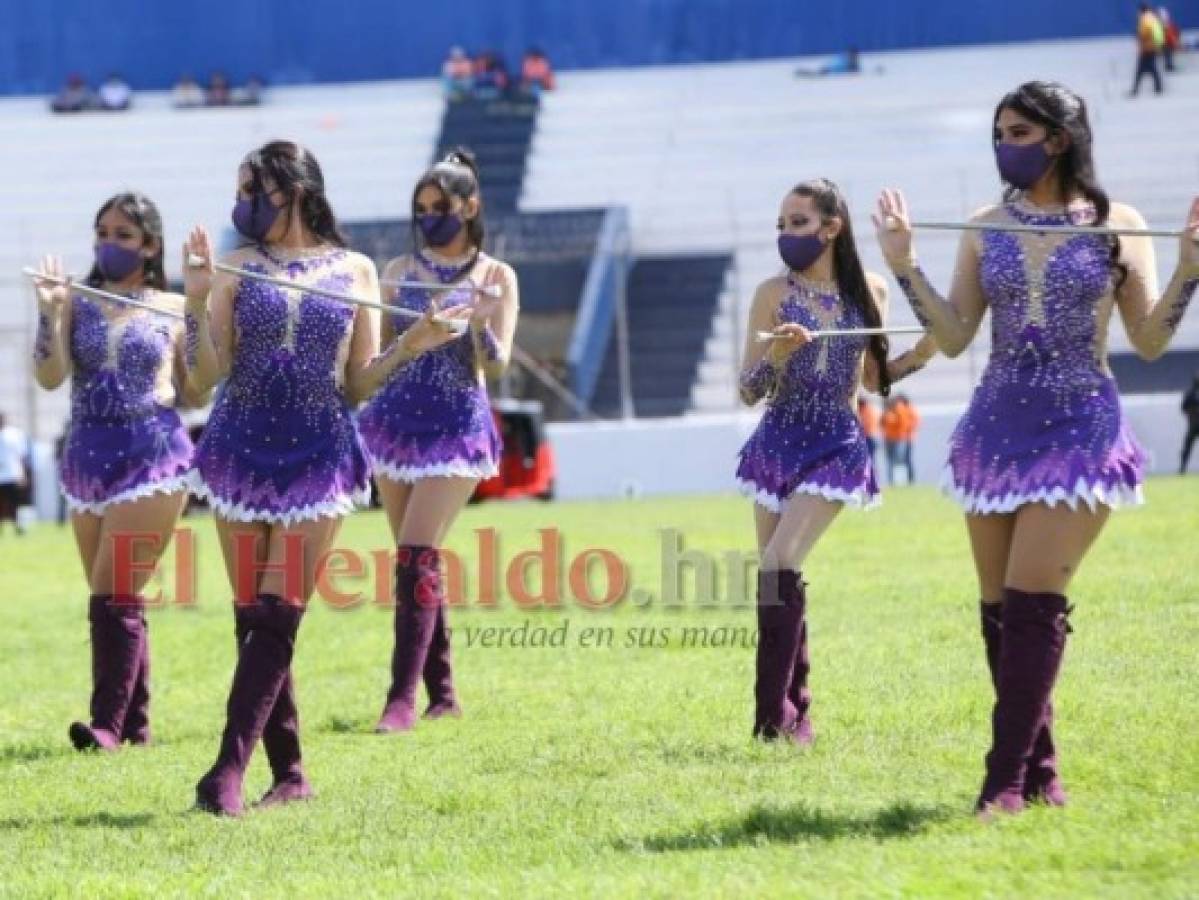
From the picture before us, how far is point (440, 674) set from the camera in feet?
→ 30.1

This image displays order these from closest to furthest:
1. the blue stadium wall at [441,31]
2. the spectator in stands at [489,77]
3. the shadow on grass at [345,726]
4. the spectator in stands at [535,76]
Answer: the shadow on grass at [345,726]
the spectator in stands at [489,77]
the spectator in stands at [535,76]
the blue stadium wall at [441,31]

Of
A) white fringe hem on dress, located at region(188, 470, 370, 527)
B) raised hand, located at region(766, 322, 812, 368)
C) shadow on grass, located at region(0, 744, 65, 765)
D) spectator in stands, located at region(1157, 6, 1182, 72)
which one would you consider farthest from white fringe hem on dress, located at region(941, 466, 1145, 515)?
spectator in stands, located at region(1157, 6, 1182, 72)

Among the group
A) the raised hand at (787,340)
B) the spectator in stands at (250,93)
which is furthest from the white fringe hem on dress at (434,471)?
the spectator in stands at (250,93)

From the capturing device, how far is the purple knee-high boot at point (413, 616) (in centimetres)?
880

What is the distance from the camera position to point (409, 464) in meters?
9.06

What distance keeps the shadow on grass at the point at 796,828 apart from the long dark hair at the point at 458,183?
3.55m

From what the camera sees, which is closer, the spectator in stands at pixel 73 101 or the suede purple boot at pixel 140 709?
the suede purple boot at pixel 140 709

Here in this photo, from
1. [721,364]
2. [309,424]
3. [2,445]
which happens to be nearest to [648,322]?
[721,364]

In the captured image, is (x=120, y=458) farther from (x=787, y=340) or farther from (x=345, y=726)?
(x=787, y=340)

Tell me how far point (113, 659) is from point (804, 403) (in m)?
2.66

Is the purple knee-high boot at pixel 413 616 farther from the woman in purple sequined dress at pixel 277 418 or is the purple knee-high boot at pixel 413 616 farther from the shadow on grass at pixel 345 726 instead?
the woman in purple sequined dress at pixel 277 418

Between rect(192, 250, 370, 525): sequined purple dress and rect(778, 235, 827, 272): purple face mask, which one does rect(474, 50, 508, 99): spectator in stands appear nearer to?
rect(778, 235, 827, 272): purple face mask

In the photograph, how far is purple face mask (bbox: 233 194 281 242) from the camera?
22.0ft

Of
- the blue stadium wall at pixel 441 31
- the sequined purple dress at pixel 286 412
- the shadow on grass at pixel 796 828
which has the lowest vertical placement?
the shadow on grass at pixel 796 828
